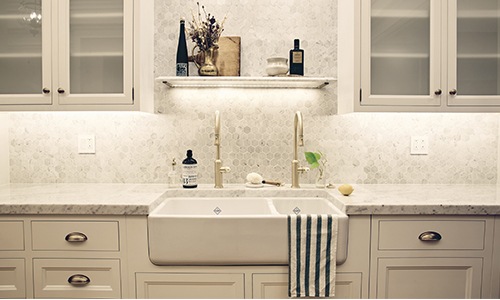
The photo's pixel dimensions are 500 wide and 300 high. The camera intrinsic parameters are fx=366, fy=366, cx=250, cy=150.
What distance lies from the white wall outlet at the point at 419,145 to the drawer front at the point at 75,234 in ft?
5.59

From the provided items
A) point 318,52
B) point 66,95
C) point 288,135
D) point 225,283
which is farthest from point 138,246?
point 318,52

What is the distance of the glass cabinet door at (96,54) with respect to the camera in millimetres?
1880

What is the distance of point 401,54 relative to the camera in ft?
6.27

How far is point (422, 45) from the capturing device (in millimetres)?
1900

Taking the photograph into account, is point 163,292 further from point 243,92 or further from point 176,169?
point 243,92

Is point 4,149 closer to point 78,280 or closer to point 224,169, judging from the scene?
point 78,280

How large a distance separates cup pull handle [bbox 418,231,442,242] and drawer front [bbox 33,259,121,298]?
1.32m

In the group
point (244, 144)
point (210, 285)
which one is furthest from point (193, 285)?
point (244, 144)

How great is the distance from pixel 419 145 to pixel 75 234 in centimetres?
191

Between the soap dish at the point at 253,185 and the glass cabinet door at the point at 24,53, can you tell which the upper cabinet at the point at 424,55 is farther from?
the glass cabinet door at the point at 24,53

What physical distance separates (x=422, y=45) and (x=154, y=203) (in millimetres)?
1567

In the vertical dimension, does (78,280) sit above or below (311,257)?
below

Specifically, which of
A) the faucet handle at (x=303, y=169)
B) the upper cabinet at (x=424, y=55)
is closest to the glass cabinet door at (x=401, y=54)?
the upper cabinet at (x=424, y=55)

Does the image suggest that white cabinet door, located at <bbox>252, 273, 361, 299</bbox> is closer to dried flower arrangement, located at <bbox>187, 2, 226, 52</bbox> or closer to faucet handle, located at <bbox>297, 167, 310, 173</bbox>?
faucet handle, located at <bbox>297, 167, 310, 173</bbox>
